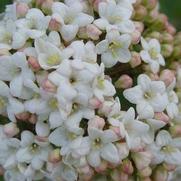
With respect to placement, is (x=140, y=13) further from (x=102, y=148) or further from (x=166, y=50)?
(x=102, y=148)

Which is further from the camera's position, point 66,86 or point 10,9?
point 10,9

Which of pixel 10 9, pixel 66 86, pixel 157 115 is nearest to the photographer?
pixel 66 86

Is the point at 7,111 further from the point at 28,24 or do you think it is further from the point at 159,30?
the point at 159,30

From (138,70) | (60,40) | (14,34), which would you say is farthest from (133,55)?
(14,34)

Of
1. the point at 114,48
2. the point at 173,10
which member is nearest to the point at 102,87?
the point at 114,48

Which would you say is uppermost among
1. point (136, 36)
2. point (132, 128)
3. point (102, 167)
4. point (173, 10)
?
point (136, 36)

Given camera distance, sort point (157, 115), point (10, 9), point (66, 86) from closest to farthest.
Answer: point (66, 86) < point (157, 115) < point (10, 9)

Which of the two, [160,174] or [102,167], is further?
[160,174]

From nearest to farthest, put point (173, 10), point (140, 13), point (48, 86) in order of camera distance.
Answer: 1. point (48, 86)
2. point (140, 13)
3. point (173, 10)
